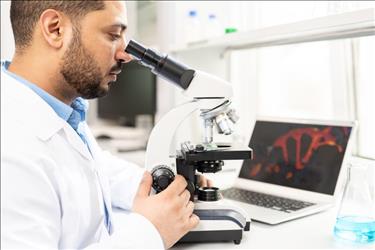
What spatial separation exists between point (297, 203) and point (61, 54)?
0.85 metres

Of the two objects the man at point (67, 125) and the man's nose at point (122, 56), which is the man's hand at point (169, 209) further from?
the man's nose at point (122, 56)

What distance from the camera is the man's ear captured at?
2.80 ft

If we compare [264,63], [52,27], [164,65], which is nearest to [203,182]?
[164,65]

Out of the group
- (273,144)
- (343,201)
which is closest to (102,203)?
(343,201)

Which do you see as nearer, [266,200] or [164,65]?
[164,65]

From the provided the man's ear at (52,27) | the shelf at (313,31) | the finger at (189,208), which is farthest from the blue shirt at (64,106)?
the shelf at (313,31)

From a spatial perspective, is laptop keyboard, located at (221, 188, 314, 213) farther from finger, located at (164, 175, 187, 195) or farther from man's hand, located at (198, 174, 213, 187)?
finger, located at (164, 175, 187, 195)

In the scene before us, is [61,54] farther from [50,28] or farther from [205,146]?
[205,146]

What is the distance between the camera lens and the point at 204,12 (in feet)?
6.84

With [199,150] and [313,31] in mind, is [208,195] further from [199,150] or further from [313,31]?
[313,31]

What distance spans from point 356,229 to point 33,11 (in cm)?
91

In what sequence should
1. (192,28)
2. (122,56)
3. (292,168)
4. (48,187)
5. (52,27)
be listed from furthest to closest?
(192,28)
(292,168)
(122,56)
(52,27)
(48,187)

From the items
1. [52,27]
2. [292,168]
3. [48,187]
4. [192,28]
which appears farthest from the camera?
[192,28]

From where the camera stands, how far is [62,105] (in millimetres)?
928
